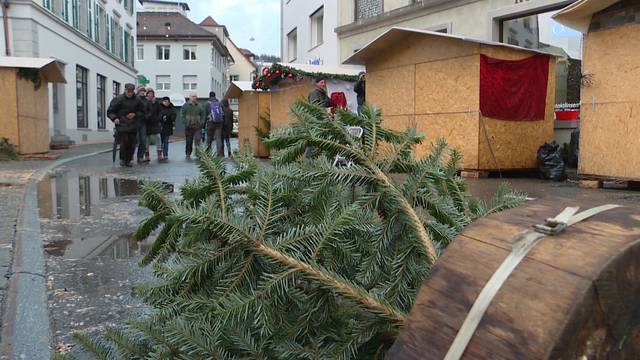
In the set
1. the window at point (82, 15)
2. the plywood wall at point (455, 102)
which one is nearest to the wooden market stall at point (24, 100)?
the plywood wall at point (455, 102)

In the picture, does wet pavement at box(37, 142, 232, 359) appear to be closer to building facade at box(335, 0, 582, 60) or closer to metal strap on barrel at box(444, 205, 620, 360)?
metal strap on barrel at box(444, 205, 620, 360)

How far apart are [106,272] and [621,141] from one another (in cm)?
695

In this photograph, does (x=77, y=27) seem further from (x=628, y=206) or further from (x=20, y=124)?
(x=628, y=206)

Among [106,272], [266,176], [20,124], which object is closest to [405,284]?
[266,176]

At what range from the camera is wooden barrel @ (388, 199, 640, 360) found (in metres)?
0.84

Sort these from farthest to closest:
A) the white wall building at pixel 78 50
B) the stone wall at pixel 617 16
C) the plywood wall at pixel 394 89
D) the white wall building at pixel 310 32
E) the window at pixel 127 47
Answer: the window at pixel 127 47
the white wall building at pixel 310 32
the white wall building at pixel 78 50
the plywood wall at pixel 394 89
the stone wall at pixel 617 16

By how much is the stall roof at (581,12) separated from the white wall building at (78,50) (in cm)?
1802

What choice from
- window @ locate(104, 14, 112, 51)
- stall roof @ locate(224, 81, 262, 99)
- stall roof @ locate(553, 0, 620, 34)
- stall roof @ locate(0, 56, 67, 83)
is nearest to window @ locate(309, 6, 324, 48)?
stall roof @ locate(224, 81, 262, 99)

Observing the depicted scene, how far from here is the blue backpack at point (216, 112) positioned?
16156mm

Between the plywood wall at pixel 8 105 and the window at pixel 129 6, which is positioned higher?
the window at pixel 129 6

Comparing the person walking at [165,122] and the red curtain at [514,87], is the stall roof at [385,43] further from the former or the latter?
the person walking at [165,122]

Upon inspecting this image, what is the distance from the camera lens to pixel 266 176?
1.87 metres

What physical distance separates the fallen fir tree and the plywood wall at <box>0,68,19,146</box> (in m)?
12.7

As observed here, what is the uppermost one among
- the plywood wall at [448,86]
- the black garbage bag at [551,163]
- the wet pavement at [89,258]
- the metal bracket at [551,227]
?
the plywood wall at [448,86]
